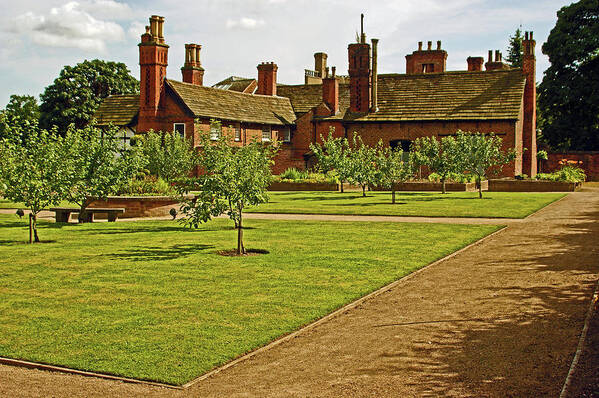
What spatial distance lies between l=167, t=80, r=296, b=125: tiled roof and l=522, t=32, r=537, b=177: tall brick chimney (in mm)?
20696

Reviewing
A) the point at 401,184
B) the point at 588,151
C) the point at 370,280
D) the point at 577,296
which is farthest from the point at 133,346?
the point at 588,151

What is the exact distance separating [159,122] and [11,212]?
81.6ft

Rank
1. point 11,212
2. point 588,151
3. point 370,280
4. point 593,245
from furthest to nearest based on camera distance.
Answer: point 588,151 → point 11,212 → point 593,245 → point 370,280

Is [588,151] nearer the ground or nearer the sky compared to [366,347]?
nearer the sky

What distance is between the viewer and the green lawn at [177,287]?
8.30 metres

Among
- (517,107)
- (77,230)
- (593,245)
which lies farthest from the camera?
(517,107)

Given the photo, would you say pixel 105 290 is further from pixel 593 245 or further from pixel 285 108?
pixel 285 108

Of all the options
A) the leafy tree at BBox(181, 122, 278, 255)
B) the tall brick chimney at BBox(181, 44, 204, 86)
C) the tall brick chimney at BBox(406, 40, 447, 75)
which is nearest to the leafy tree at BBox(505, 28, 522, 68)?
the tall brick chimney at BBox(406, 40, 447, 75)

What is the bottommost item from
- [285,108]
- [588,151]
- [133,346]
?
[133,346]

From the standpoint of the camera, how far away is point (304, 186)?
4644 cm

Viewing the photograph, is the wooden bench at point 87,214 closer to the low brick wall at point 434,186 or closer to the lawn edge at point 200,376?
the lawn edge at point 200,376

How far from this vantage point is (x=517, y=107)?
51781 millimetres

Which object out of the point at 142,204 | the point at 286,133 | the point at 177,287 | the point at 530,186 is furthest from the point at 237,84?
the point at 177,287

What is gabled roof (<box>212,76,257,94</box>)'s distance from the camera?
72.8 m
